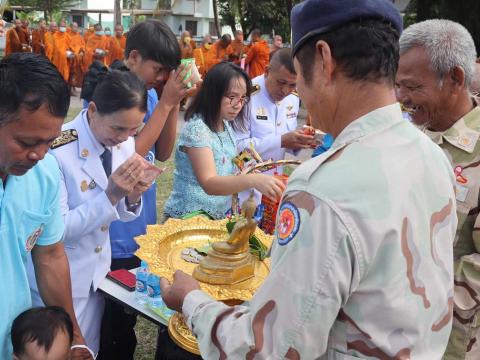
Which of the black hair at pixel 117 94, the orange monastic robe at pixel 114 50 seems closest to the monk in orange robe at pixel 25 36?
the orange monastic robe at pixel 114 50

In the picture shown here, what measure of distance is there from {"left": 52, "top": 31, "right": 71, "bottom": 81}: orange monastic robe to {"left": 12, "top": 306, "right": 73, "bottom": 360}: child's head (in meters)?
13.6

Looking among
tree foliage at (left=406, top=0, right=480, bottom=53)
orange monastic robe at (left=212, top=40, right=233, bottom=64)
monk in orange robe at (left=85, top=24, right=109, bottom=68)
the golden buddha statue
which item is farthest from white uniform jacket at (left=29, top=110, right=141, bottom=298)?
monk in orange robe at (left=85, top=24, right=109, bottom=68)

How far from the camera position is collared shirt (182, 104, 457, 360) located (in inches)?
38.2

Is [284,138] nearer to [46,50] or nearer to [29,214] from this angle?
[29,214]

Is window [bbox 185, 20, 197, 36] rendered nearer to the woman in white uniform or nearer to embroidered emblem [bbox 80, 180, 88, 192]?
the woman in white uniform

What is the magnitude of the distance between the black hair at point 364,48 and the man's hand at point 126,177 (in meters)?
1.08

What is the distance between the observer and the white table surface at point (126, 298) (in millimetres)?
2002

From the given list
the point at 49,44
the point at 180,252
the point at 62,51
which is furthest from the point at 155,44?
the point at 49,44

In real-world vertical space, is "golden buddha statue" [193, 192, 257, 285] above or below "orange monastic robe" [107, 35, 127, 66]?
below

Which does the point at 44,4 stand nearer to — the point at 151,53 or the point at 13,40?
the point at 13,40

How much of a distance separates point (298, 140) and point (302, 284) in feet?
8.24

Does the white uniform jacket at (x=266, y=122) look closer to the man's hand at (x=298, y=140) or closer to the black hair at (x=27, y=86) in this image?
the man's hand at (x=298, y=140)

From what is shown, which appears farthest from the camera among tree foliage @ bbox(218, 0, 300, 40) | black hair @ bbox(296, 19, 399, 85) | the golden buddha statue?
tree foliage @ bbox(218, 0, 300, 40)

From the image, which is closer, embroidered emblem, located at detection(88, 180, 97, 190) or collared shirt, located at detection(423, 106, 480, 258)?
collared shirt, located at detection(423, 106, 480, 258)
